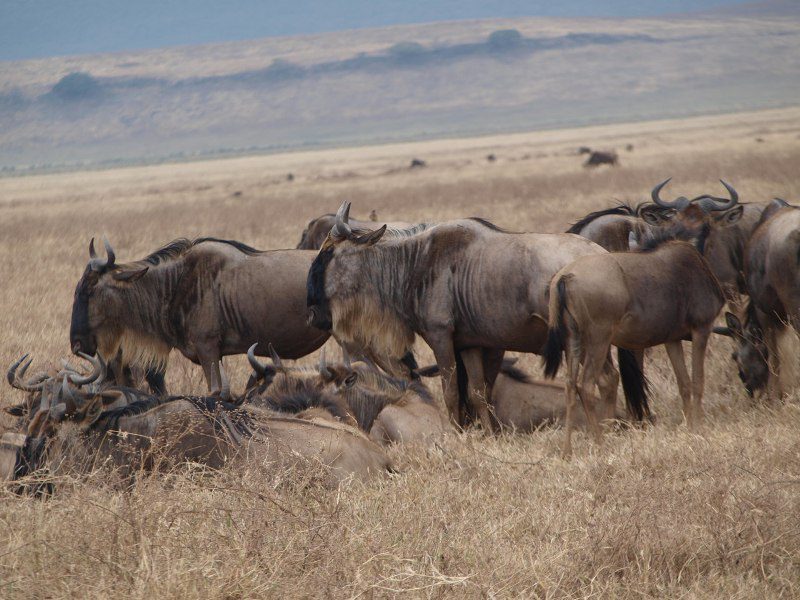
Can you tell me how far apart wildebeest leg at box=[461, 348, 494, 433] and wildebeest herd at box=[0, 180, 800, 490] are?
16 millimetres

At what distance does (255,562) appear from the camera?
3.89 meters

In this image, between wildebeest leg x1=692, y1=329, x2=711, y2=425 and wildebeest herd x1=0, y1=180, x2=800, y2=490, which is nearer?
wildebeest herd x1=0, y1=180, x2=800, y2=490

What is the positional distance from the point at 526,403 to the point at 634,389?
747 millimetres

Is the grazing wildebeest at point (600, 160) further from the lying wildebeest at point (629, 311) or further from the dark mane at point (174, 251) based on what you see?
the lying wildebeest at point (629, 311)

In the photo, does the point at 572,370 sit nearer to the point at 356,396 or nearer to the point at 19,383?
the point at 356,396

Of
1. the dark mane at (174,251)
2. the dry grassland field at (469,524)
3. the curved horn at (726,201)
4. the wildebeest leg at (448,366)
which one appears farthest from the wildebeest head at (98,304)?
the curved horn at (726,201)

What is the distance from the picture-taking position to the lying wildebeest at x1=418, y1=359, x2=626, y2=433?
671cm

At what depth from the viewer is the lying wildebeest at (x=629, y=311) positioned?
569 cm

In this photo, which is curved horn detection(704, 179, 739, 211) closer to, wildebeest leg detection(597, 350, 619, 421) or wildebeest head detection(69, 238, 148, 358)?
wildebeest leg detection(597, 350, 619, 421)

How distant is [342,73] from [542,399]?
478 ft

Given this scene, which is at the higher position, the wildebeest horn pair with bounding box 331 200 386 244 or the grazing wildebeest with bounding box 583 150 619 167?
the wildebeest horn pair with bounding box 331 200 386 244

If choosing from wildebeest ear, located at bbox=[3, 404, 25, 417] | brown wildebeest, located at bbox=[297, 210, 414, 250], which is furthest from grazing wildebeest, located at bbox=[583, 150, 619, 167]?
wildebeest ear, located at bbox=[3, 404, 25, 417]

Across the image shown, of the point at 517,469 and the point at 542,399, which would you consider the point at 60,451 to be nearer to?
the point at 517,469

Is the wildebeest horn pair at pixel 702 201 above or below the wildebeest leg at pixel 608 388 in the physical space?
above
